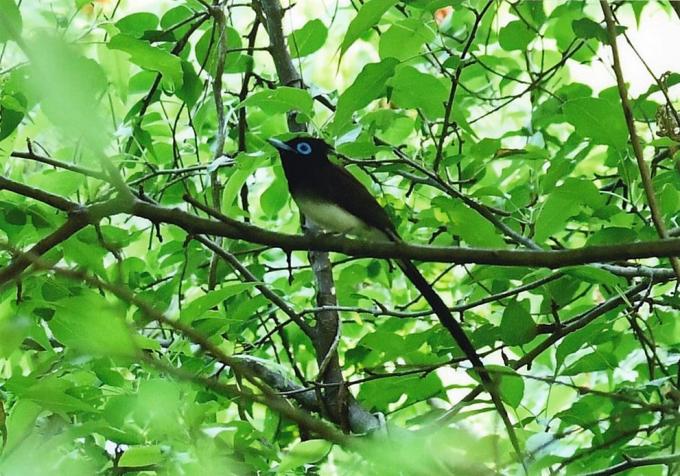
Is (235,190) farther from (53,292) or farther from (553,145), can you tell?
(553,145)

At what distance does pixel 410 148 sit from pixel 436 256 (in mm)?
1388

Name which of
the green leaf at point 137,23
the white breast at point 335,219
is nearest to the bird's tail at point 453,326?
the white breast at point 335,219

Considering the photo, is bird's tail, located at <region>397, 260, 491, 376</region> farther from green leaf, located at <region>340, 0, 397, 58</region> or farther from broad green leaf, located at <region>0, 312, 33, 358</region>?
broad green leaf, located at <region>0, 312, 33, 358</region>

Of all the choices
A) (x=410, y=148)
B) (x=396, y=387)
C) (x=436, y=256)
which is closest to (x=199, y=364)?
(x=396, y=387)

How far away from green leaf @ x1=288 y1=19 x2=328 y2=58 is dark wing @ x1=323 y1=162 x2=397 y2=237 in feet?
1.16

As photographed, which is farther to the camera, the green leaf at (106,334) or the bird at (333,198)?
the bird at (333,198)

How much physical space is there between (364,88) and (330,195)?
859 mm

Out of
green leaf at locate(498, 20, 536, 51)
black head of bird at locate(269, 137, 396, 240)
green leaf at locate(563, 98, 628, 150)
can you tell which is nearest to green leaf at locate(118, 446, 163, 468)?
green leaf at locate(563, 98, 628, 150)

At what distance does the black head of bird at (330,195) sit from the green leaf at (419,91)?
0.47 metres

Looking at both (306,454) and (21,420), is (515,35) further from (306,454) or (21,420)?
(21,420)

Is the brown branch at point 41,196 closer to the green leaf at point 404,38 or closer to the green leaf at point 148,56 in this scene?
the green leaf at point 148,56

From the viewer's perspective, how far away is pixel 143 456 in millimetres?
1313

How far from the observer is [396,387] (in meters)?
1.77

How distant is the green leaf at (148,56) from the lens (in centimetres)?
153
